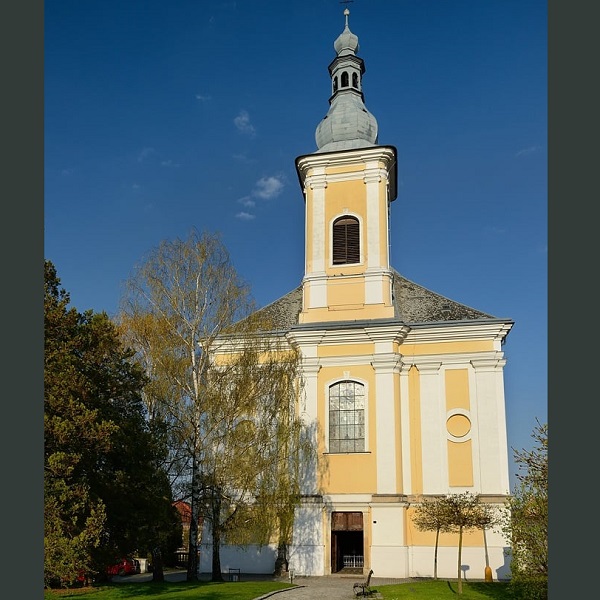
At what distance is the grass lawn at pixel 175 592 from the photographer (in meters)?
15.9

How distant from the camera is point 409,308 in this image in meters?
27.0

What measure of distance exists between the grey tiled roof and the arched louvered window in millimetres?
2406

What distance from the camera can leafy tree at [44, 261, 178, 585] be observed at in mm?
13875

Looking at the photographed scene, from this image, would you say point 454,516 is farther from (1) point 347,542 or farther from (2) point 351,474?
(1) point 347,542

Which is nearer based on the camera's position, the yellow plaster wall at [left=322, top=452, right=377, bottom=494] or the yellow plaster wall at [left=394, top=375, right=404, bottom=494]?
the yellow plaster wall at [left=394, top=375, right=404, bottom=494]

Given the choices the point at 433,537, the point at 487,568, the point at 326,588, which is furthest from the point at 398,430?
the point at 326,588

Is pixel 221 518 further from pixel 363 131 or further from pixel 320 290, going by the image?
pixel 363 131

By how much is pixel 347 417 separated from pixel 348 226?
313 inches

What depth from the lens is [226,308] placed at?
21469 mm

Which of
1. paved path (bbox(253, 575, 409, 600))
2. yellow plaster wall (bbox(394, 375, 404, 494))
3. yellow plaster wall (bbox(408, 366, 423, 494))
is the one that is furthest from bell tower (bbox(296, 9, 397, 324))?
paved path (bbox(253, 575, 409, 600))

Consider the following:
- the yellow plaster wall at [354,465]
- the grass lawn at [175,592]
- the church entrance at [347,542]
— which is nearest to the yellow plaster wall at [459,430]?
the yellow plaster wall at [354,465]

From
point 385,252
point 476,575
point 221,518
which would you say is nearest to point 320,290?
point 385,252

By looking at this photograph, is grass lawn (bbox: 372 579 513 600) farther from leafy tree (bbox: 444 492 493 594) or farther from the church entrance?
the church entrance

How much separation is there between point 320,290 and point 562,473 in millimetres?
21684
